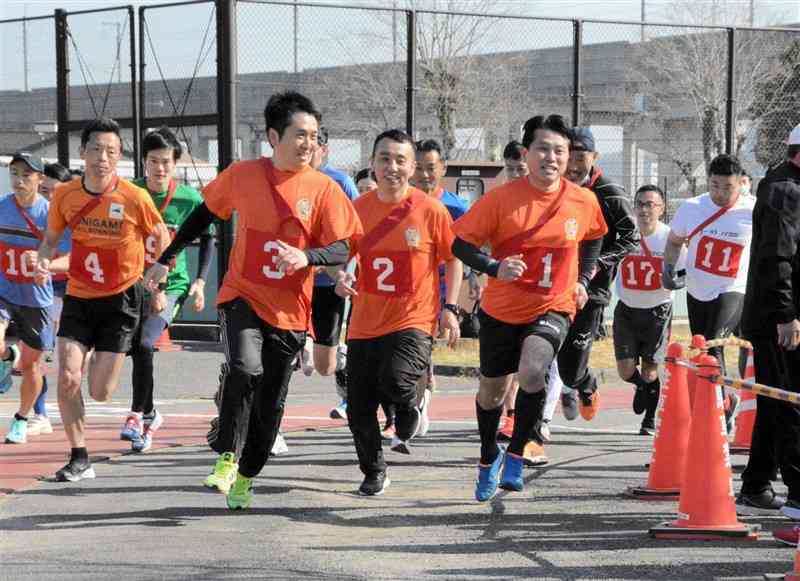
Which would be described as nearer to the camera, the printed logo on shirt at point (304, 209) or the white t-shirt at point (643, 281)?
the printed logo on shirt at point (304, 209)

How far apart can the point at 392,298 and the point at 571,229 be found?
3.51 feet

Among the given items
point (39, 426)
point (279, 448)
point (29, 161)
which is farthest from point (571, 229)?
point (39, 426)

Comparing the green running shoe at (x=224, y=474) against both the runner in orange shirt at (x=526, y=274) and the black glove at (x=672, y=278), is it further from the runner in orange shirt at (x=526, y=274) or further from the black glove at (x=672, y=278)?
the black glove at (x=672, y=278)

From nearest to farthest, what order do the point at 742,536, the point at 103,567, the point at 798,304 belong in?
the point at 103,567
the point at 742,536
the point at 798,304

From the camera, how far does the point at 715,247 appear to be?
9.84 metres

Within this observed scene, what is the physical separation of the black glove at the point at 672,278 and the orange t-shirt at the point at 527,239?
267 centimetres

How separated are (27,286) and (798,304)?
5.87 m

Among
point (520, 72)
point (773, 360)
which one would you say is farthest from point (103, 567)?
point (520, 72)

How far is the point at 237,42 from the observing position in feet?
55.2

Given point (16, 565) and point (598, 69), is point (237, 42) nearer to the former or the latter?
point (598, 69)

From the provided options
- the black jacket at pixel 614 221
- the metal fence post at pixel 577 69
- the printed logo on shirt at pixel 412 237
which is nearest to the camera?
the printed logo on shirt at pixel 412 237

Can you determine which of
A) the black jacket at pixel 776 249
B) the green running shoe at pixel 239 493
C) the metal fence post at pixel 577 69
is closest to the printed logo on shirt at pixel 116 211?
the green running shoe at pixel 239 493

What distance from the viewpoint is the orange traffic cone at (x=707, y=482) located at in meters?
6.63

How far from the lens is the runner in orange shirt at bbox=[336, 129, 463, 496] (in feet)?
25.6
